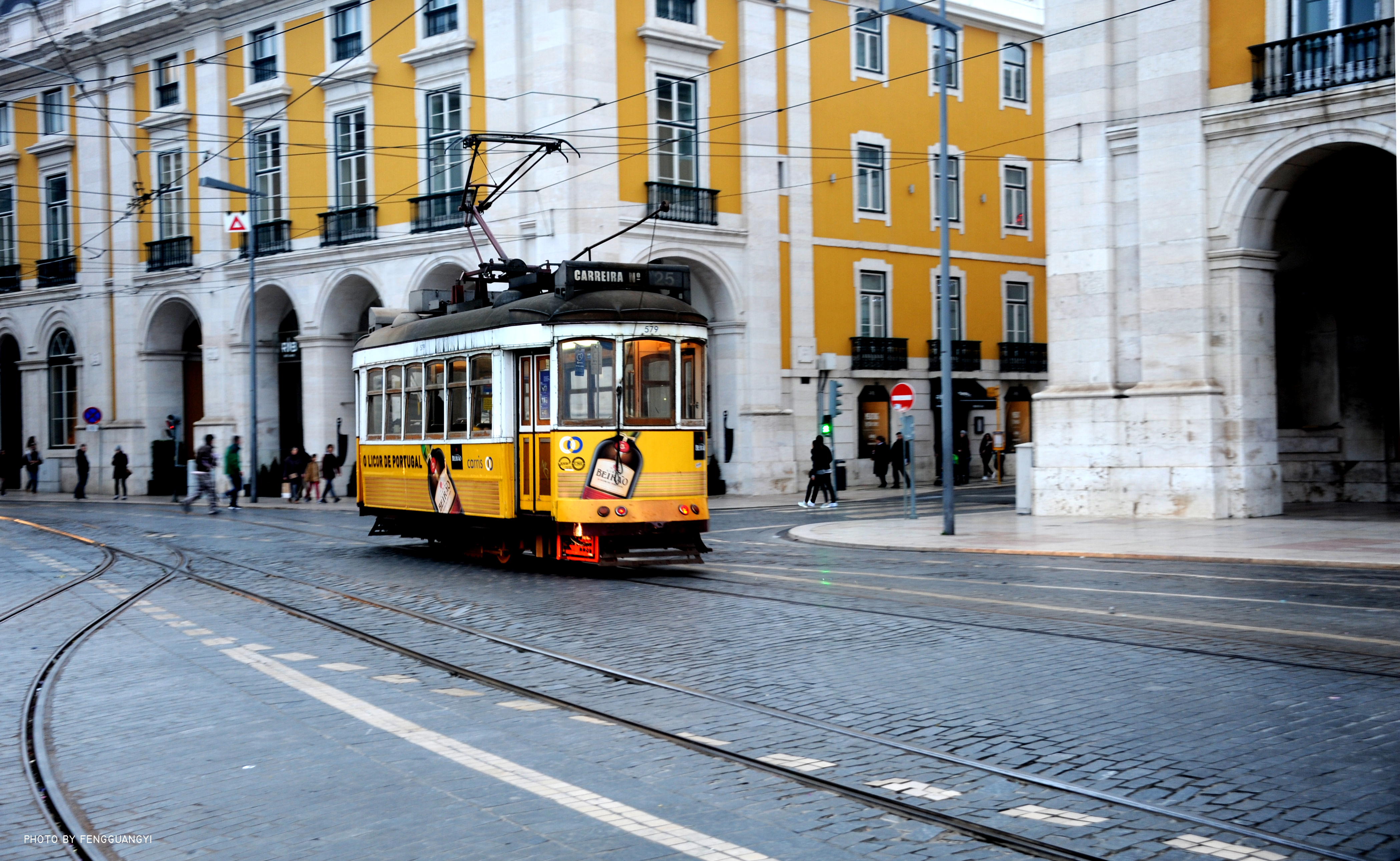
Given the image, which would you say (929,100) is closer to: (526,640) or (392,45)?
(392,45)

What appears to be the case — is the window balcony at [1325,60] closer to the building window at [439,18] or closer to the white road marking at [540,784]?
the white road marking at [540,784]

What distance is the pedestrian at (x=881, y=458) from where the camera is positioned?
40375 millimetres

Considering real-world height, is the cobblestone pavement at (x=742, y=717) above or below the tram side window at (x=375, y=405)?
below

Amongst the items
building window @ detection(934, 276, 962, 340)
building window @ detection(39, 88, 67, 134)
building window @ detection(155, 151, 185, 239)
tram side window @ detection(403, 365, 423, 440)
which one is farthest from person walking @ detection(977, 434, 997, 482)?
building window @ detection(39, 88, 67, 134)

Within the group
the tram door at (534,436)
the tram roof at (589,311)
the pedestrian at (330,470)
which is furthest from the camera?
the pedestrian at (330,470)

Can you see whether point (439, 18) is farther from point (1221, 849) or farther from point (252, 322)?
point (1221, 849)

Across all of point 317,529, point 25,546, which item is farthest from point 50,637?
point 317,529

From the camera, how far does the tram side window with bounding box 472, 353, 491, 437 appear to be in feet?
56.8

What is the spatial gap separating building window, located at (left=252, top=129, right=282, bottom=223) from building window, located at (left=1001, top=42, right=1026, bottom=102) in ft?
74.4

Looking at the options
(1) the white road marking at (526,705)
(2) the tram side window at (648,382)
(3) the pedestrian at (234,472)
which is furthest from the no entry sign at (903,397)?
(3) the pedestrian at (234,472)

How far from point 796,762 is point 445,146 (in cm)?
3176

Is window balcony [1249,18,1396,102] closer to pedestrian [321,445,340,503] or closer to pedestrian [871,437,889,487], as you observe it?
pedestrian [871,437,889,487]

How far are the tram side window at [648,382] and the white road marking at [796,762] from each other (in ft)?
31.5

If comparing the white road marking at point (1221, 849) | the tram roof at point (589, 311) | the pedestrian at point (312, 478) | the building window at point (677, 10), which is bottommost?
the white road marking at point (1221, 849)
